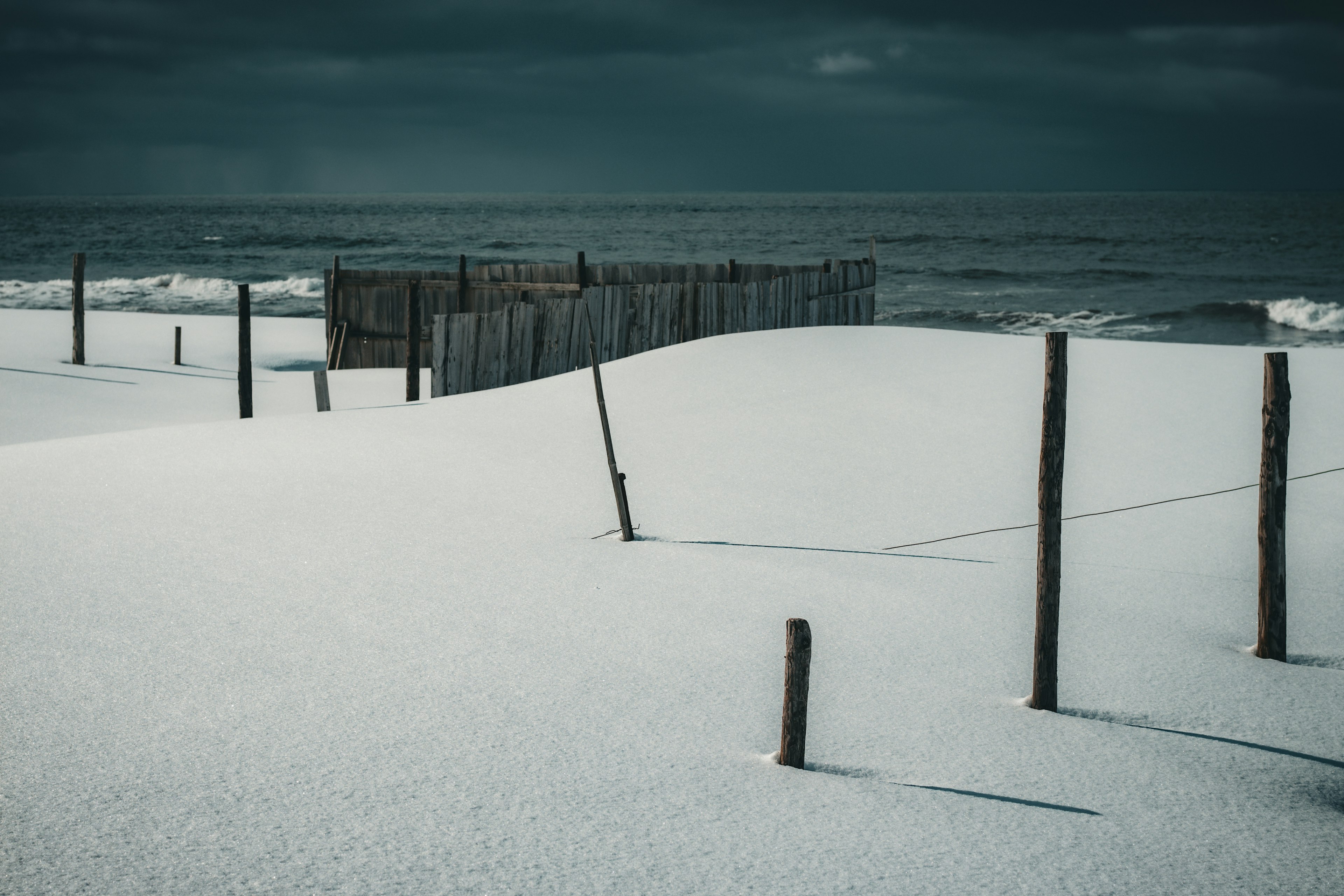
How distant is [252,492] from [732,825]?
5.46m

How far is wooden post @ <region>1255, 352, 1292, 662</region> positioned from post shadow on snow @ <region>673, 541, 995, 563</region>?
1730 mm

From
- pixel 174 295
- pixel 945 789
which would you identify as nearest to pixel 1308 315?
pixel 945 789

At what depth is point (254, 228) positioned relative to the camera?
259 feet

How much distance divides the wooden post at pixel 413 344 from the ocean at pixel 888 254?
64.3 ft

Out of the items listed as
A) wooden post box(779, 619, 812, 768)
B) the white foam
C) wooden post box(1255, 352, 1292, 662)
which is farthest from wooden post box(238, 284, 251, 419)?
the white foam

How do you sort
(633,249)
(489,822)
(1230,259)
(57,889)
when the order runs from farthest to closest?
(633,249) < (1230,259) < (489,822) < (57,889)

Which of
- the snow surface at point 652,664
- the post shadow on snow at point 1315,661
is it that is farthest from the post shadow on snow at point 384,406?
the post shadow on snow at point 1315,661

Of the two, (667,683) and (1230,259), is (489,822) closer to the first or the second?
(667,683)

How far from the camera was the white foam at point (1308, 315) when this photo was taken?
3127 centimetres

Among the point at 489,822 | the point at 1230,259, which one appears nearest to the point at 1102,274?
the point at 1230,259

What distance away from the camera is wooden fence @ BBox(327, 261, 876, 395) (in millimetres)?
12633

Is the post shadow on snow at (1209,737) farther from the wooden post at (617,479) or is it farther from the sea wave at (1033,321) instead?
the sea wave at (1033,321)

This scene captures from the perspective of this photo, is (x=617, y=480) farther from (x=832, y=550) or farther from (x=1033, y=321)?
(x=1033, y=321)

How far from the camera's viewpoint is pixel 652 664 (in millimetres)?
4887
